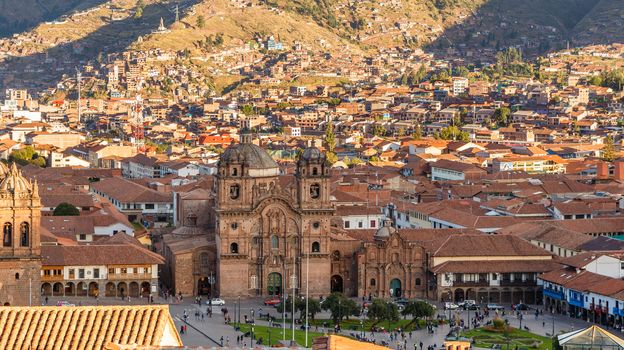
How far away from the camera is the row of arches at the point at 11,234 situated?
3388 inches

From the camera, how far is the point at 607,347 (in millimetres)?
58781

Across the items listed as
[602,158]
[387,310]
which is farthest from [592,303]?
[602,158]

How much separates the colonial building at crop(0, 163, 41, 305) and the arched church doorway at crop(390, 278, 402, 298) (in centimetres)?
2127

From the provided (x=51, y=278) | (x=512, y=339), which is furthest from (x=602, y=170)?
(x=512, y=339)

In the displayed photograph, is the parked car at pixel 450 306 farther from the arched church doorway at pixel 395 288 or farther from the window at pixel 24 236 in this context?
the window at pixel 24 236

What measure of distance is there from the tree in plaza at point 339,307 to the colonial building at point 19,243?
48.4 ft

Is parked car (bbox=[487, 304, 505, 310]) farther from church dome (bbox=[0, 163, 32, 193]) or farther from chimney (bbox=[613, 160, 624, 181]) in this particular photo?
chimney (bbox=[613, 160, 624, 181])

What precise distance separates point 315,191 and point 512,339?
19.0 metres

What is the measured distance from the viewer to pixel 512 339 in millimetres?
81562

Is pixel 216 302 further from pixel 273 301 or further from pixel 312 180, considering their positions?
pixel 312 180

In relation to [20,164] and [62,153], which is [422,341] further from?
[62,153]

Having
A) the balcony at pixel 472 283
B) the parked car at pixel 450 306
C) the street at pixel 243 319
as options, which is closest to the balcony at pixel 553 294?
the street at pixel 243 319

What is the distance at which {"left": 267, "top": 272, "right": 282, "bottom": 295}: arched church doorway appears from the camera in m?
95.8

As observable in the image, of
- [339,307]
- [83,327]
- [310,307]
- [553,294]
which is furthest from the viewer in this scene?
[553,294]
